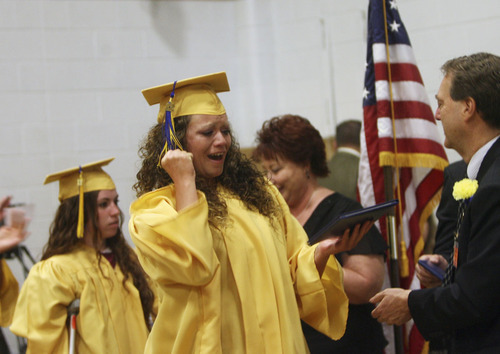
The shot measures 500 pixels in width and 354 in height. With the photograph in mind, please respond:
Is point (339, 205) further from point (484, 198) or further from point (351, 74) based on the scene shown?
point (351, 74)

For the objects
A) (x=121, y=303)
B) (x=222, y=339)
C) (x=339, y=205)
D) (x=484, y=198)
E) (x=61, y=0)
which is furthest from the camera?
(x=61, y=0)

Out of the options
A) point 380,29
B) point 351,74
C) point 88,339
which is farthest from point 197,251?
point 351,74

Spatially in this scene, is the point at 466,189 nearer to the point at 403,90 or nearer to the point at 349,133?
the point at 403,90

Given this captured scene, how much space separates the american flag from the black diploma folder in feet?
4.09

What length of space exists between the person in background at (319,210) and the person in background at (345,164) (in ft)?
2.89

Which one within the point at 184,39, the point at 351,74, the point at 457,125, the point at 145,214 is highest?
the point at 184,39

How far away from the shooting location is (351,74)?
16.1 ft

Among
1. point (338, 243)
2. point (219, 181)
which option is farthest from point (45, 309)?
point (338, 243)

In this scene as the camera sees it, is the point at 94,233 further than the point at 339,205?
Yes

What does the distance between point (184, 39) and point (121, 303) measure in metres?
2.77

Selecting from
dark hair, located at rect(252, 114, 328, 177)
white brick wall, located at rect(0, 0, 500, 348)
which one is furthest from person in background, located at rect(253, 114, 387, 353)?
white brick wall, located at rect(0, 0, 500, 348)

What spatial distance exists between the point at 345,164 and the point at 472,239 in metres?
2.29

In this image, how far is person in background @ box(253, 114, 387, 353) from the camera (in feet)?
8.61

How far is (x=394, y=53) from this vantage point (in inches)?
130
